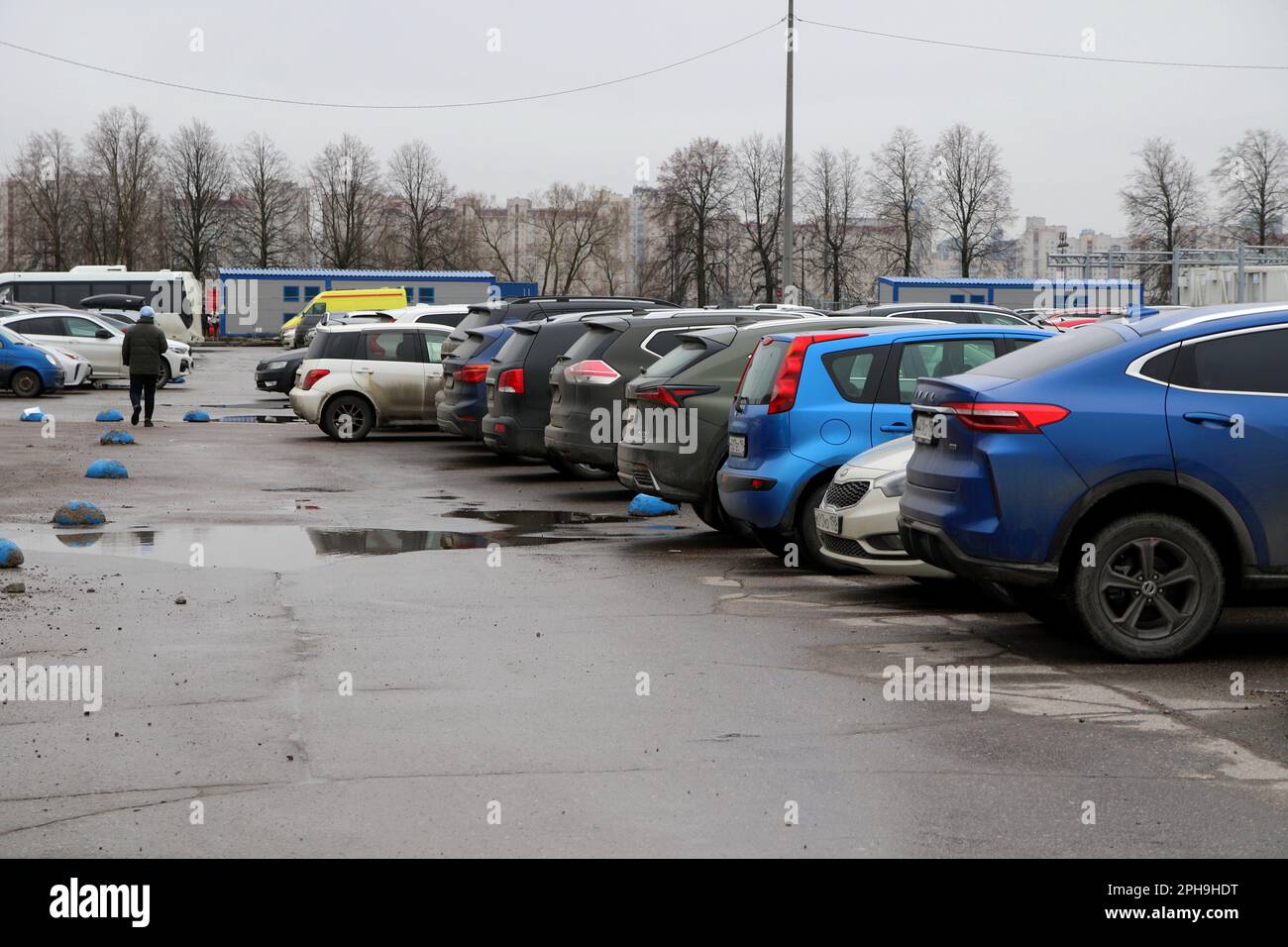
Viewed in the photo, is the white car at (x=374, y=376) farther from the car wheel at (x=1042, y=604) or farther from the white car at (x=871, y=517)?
the car wheel at (x=1042, y=604)

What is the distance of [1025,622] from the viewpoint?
9.05m

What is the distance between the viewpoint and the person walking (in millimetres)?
24953

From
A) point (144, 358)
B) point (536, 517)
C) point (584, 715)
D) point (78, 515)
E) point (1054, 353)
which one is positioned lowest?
point (584, 715)

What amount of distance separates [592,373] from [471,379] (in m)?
4.75

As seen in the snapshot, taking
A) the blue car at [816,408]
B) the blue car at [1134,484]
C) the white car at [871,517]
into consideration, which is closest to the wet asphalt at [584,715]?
the white car at [871,517]

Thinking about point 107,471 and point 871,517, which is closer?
point 871,517

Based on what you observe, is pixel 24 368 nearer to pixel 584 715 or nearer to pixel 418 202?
pixel 584 715

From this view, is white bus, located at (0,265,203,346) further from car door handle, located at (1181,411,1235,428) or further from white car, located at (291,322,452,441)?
car door handle, located at (1181,411,1235,428)

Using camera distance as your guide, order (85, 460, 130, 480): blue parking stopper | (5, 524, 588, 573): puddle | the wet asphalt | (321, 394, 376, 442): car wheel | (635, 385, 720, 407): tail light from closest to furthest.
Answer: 1. the wet asphalt
2. (5, 524, 588, 573): puddle
3. (635, 385, 720, 407): tail light
4. (85, 460, 130, 480): blue parking stopper
5. (321, 394, 376, 442): car wheel

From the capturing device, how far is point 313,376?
23.1 meters

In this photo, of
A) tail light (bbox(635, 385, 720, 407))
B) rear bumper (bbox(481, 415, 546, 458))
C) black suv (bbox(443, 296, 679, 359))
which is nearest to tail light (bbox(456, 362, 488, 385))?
rear bumper (bbox(481, 415, 546, 458))

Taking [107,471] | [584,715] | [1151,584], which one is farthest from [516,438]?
[584,715]

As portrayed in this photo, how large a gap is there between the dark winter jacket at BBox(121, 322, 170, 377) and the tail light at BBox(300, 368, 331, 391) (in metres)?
3.25
